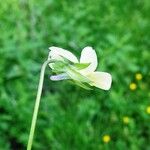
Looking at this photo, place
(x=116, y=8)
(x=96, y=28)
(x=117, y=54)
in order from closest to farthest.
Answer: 1. (x=117, y=54)
2. (x=96, y=28)
3. (x=116, y=8)

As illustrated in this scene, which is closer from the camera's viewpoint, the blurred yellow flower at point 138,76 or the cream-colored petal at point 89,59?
the cream-colored petal at point 89,59

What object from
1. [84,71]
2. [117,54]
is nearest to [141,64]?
[117,54]

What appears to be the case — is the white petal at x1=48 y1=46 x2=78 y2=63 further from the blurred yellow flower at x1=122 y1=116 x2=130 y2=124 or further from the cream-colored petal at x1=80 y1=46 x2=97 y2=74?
the blurred yellow flower at x1=122 y1=116 x2=130 y2=124

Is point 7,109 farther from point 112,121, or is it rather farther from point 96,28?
point 96,28

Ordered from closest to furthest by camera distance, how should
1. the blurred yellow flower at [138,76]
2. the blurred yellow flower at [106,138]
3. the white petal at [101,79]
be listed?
the white petal at [101,79] → the blurred yellow flower at [106,138] → the blurred yellow flower at [138,76]

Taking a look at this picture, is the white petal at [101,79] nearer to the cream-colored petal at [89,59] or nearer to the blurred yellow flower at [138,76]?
the cream-colored petal at [89,59]

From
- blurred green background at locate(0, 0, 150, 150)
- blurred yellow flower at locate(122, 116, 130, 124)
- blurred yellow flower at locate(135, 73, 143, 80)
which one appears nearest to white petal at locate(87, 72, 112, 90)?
blurred green background at locate(0, 0, 150, 150)

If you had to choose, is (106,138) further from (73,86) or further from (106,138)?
(73,86)

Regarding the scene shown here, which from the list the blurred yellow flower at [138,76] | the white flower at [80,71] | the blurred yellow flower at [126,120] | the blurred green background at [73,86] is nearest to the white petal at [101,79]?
the white flower at [80,71]
